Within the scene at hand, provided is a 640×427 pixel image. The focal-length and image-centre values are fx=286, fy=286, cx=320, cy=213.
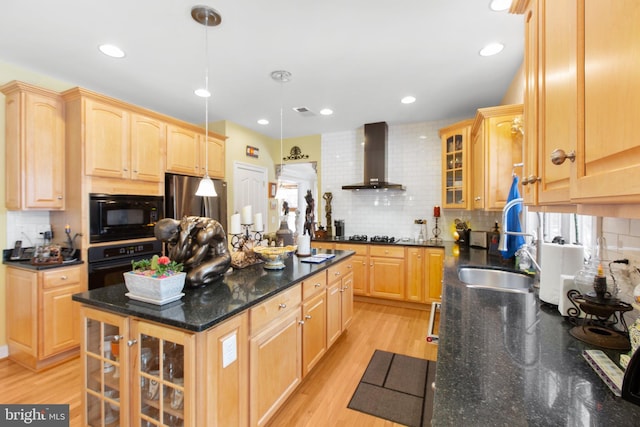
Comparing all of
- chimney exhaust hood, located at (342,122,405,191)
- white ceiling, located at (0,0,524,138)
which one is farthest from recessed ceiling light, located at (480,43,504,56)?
chimney exhaust hood, located at (342,122,405,191)

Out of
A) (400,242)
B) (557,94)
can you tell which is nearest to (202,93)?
(400,242)

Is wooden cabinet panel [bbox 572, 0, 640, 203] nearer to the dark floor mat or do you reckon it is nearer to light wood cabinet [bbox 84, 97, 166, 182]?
the dark floor mat

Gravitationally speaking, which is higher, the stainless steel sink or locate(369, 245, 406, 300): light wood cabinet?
the stainless steel sink

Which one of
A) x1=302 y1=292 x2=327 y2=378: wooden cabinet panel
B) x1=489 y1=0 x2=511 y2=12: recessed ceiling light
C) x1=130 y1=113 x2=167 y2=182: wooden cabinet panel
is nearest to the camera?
x1=489 y1=0 x2=511 y2=12: recessed ceiling light

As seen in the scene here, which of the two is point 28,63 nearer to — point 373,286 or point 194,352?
point 194,352

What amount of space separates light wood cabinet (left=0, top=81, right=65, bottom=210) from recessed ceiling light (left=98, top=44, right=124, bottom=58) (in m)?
Answer: 0.79

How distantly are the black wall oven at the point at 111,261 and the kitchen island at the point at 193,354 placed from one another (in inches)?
52.3

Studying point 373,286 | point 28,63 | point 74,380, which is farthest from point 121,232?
point 373,286

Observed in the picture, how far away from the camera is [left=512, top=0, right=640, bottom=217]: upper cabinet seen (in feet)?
1.51

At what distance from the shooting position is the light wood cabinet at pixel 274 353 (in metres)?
1.56

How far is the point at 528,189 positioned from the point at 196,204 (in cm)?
353

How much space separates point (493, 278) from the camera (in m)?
2.30

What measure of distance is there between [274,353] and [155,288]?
792 mm

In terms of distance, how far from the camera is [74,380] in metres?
2.31
